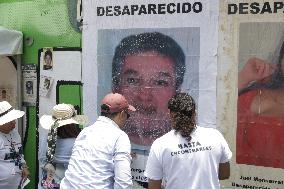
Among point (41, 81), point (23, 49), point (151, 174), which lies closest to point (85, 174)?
point (151, 174)

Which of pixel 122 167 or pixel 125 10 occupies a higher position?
pixel 125 10

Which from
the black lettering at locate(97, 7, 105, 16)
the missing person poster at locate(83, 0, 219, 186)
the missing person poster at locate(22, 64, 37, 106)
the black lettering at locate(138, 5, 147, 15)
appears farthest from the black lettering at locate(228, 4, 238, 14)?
the missing person poster at locate(22, 64, 37, 106)

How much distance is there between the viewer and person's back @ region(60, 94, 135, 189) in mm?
3264

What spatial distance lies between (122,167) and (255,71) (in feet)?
5.24

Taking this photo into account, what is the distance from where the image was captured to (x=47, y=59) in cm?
573

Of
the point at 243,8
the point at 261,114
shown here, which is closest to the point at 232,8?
the point at 243,8

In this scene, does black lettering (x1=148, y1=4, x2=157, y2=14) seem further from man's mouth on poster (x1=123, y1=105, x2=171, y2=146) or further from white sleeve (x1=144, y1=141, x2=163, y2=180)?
white sleeve (x1=144, y1=141, x2=163, y2=180)

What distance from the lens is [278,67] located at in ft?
13.2

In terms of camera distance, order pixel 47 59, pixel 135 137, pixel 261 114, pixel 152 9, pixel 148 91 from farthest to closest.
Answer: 1. pixel 47 59
2. pixel 135 137
3. pixel 148 91
4. pixel 152 9
5. pixel 261 114

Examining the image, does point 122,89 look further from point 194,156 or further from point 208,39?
point 194,156

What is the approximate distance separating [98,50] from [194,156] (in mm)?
2454

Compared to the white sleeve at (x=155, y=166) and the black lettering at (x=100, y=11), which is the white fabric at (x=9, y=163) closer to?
the black lettering at (x=100, y=11)

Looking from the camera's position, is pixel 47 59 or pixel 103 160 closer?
pixel 103 160

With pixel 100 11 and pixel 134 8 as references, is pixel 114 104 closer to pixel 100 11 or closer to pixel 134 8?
pixel 134 8
